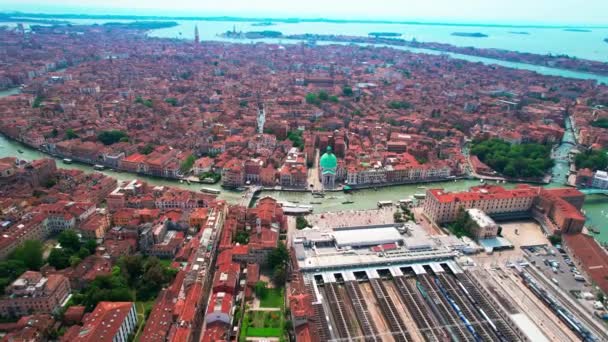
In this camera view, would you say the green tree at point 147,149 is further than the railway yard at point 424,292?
Yes

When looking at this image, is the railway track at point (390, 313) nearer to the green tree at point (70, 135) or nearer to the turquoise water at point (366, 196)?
the turquoise water at point (366, 196)

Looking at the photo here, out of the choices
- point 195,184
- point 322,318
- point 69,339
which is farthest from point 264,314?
point 195,184

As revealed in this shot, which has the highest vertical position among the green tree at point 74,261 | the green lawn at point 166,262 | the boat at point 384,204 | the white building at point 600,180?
the white building at point 600,180

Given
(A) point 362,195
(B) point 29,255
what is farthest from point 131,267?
(A) point 362,195

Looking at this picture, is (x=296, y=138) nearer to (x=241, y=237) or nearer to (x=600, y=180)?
(x=241, y=237)

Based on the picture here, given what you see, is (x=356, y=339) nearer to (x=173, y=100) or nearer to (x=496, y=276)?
(x=496, y=276)

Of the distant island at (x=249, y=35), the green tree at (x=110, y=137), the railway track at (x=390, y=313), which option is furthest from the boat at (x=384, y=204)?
the distant island at (x=249, y=35)
